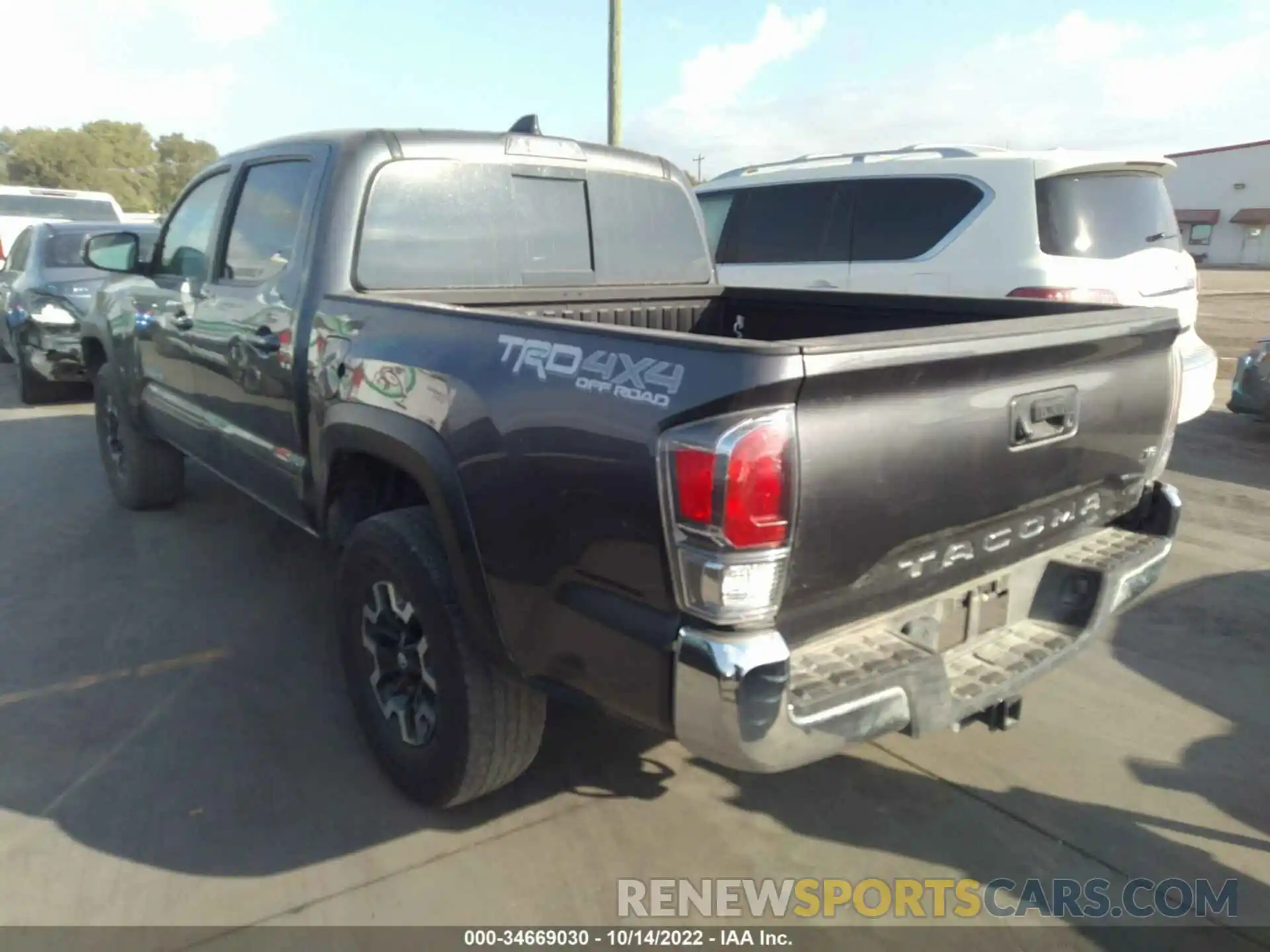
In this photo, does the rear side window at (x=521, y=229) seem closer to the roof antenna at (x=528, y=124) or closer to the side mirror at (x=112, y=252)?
the roof antenna at (x=528, y=124)

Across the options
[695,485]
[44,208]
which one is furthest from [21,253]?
[695,485]

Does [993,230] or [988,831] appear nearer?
[988,831]

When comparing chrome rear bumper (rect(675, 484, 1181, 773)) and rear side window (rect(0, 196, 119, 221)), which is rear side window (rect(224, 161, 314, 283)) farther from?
rear side window (rect(0, 196, 119, 221))

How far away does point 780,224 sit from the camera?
24.2 feet

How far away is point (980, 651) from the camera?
2596mm

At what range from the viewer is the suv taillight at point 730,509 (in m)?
1.90

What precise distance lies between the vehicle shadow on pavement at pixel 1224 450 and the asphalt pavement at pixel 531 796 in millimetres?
2846

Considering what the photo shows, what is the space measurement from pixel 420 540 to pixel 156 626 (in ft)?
6.94

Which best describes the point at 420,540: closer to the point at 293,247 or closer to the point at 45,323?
the point at 293,247

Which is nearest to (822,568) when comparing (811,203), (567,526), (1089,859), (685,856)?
(567,526)

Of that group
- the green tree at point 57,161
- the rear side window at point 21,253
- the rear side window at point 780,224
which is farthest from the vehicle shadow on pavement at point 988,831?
the green tree at point 57,161

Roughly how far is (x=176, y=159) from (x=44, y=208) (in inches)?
2596

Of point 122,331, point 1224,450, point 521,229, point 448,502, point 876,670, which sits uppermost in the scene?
point 521,229

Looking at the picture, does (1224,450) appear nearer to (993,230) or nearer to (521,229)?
(993,230)
